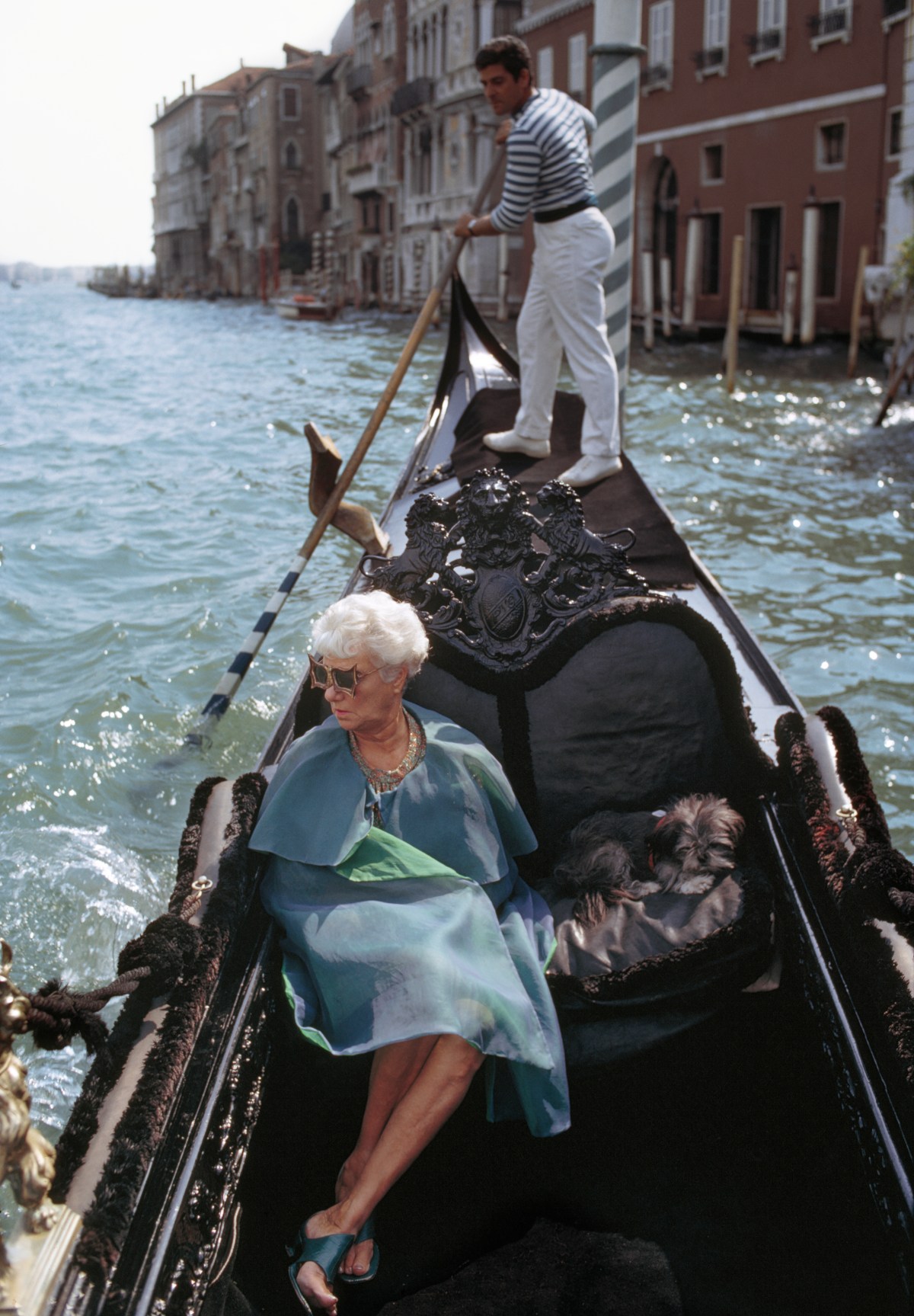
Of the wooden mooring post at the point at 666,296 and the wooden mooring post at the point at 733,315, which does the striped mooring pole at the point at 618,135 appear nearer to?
the wooden mooring post at the point at 733,315

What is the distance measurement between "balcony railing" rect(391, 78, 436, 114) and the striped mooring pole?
20874 millimetres

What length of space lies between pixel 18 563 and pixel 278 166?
32886mm

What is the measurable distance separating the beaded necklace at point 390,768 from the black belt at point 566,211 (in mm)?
2317

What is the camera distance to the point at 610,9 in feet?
13.2

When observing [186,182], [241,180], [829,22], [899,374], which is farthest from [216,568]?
[186,182]

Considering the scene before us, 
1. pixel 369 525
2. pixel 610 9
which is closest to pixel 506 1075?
pixel 369 525

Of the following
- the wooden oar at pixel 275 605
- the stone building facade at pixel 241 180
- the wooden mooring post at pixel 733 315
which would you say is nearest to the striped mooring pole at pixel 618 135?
the wooden oar at pixel 275 605

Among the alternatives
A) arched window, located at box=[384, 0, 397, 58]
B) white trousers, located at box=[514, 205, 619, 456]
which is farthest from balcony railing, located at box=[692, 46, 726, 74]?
arched window, located at box=[384, 0, 397, 58]

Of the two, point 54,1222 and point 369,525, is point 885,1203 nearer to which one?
point 54,1222

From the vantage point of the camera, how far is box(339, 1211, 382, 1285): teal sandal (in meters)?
1.31

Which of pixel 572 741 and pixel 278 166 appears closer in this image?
pixel 572 741

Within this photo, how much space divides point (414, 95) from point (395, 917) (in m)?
24.8

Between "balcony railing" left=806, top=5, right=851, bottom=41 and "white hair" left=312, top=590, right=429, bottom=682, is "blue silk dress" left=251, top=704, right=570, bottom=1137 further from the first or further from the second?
"balcony railing" left=806, top=5, right=851, bottom=41

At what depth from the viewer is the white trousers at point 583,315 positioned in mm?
3400
